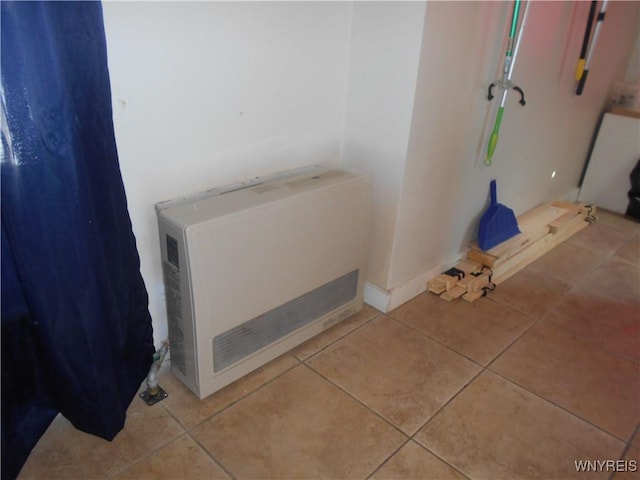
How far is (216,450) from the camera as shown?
132cm

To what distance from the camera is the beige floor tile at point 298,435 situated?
1287 millimetres

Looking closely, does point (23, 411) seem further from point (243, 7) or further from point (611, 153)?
→ point (611, 153)

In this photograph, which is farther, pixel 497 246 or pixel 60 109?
Result: pixel 497 246

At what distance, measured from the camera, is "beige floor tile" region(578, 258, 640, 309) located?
7.20 ft

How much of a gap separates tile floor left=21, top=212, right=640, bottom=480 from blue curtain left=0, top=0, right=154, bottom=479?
0.45 feet

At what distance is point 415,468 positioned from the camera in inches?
51.3

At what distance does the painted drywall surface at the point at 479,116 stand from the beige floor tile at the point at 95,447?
996 mm

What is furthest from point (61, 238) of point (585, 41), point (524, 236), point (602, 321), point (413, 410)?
point (585, 41)

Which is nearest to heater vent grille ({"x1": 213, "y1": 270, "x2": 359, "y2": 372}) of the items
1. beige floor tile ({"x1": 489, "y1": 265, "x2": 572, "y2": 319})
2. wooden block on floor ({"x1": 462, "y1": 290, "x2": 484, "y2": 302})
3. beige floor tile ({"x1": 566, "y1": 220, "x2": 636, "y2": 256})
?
wooden block on floor ({"x1": 462, "y1": 290, "x2": 484, "y2": 302})

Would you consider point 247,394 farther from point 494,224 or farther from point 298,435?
point 494,224

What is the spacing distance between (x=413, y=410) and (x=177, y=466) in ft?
2.29

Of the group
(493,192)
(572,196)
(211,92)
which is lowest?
(572,196)

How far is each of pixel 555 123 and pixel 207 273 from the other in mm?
2092

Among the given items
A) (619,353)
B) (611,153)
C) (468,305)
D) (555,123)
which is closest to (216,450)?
(468,305)
